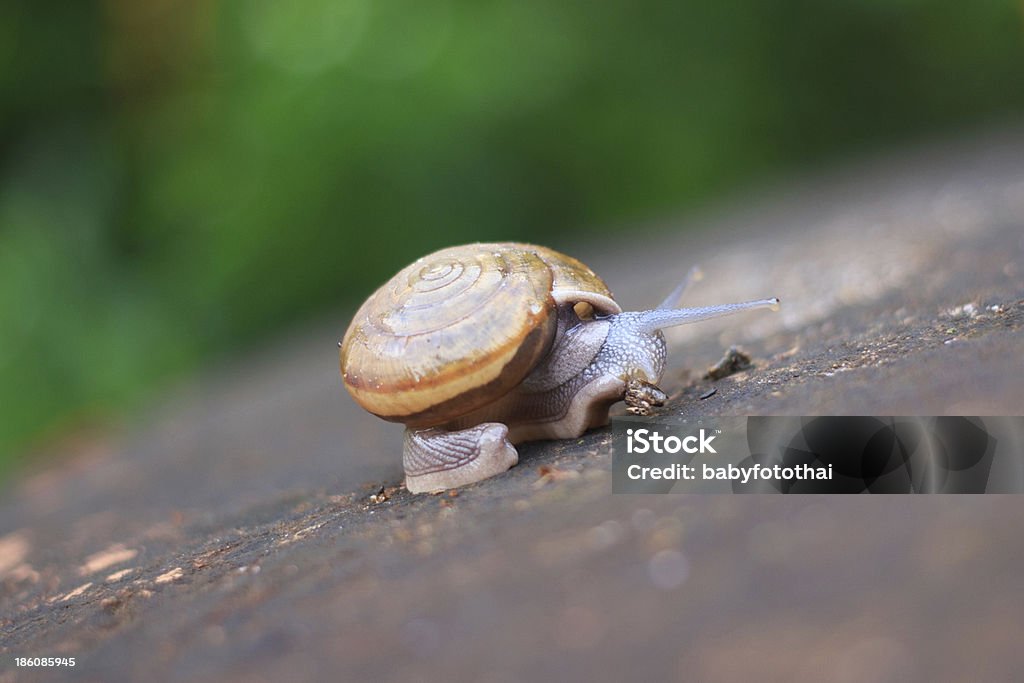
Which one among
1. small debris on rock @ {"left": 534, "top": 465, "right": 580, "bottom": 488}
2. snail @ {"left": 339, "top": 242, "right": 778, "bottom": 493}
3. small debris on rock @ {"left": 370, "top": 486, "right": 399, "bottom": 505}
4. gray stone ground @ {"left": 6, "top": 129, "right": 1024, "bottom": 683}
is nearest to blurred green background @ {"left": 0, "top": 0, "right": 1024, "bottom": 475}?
gray stone ground @ {"left": 6, "top": 129, "right": 1024, "bottom": 683}

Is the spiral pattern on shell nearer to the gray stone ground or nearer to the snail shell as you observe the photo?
the snail shell

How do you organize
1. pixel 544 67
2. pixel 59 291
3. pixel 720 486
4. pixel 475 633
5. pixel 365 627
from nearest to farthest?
pixel 475 633
pixel 365 627
pixel 720 486
pixel 59 291
pixel 544 67

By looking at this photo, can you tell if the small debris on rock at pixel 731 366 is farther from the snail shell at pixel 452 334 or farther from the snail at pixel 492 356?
the snail shell at pixel 452 334

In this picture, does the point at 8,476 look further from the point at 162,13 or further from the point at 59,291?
the point at 162,13

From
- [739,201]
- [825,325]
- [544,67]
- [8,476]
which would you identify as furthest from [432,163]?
[825,325]

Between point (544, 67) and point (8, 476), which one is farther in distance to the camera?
point (544, 67)

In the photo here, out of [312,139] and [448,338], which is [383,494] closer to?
[448,338]

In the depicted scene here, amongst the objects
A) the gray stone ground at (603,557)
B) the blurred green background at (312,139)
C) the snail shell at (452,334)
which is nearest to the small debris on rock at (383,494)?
the gray stone ground at (603,557)
